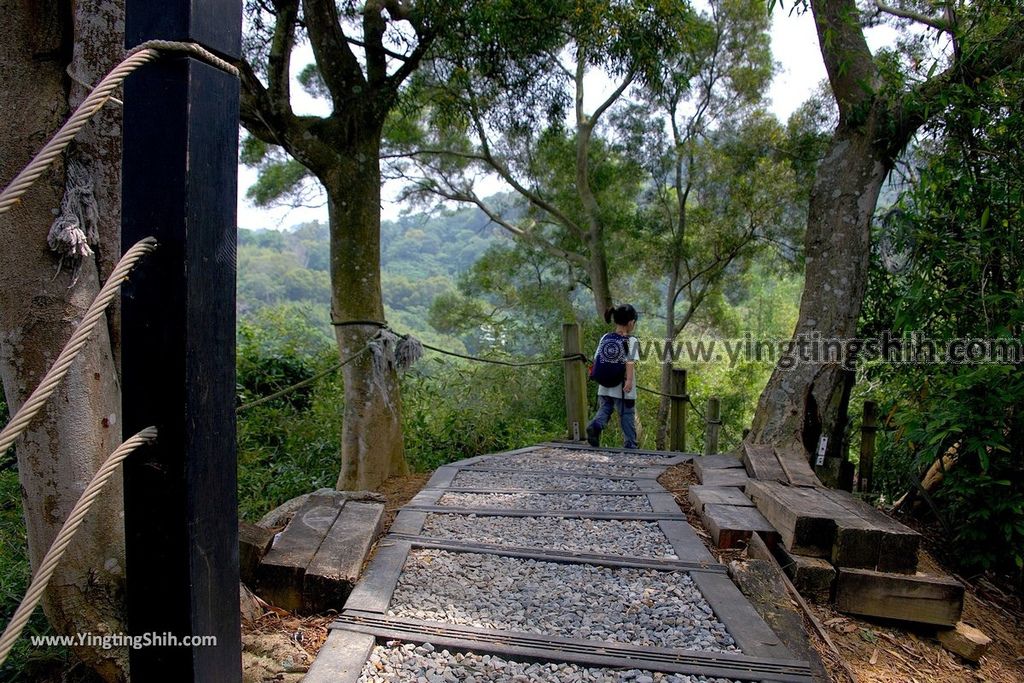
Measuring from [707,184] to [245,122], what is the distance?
985cm

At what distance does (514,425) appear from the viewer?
22.5 ft

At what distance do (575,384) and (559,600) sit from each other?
378 cm

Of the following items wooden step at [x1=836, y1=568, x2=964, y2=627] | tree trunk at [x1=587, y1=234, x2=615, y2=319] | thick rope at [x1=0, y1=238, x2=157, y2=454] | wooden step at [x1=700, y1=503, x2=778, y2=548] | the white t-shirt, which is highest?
tree trunk at [x1=587, y1=234, x2=615, y2=319]

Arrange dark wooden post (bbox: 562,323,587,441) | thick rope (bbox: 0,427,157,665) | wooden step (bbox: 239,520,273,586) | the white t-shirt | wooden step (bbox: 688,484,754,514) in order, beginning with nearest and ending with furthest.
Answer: thick rope (bbox: 0,427,157,665) < wooden step (bbox: 239,520,273,586) < wooden step (bbox: 688,484,754,514) < the white t-shirt < dark wooden post (bbox: 562,323,587,441)

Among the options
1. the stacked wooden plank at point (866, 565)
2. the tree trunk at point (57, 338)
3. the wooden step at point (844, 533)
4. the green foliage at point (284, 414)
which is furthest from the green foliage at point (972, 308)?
the green foliage at point (284, 414)

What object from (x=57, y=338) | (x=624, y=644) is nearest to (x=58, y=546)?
(x=57, y=338)

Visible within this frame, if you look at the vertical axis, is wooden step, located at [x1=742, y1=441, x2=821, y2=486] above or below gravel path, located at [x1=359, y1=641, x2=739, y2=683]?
above

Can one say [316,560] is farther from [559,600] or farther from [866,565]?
[866,565]

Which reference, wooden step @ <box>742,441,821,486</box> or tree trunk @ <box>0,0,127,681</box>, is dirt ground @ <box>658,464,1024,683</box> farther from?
tree trunk @ <box>0,0,127,681</box>

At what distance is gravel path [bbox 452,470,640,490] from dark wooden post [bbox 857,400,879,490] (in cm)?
222

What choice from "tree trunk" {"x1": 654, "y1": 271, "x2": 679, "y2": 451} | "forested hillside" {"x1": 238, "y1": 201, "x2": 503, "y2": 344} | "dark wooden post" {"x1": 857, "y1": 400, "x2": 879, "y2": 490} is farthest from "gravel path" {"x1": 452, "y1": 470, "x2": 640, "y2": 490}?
"forested hillside" {"x1": 238, "y1": 201, "x2": 503, "y2": 344}

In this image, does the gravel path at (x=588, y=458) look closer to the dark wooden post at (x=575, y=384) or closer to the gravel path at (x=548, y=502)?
the dark wooden post at (x=575, y=384)

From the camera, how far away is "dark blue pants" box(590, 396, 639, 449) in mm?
5727

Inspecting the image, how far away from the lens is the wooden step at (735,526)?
290 cm
